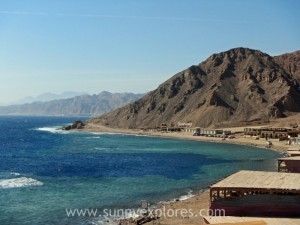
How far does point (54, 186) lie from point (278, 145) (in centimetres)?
7331

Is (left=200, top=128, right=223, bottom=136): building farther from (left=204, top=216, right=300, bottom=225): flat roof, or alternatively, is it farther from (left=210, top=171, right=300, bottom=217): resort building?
(left=204, top=216, right=300, bottom=225): flat roof

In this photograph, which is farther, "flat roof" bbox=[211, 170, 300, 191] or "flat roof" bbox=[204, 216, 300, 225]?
"flat roof" bbox=[211, 170, 300, 191]

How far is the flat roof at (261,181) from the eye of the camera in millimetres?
33219

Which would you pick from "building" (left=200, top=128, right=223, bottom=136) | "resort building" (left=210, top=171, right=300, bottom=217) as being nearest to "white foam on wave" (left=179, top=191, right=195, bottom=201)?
"resort building" (left=210, top=171, right=300, bottom=217)

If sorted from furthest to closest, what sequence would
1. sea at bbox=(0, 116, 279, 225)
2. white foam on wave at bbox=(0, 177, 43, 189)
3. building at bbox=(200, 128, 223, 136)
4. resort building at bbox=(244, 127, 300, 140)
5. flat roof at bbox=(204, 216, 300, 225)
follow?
building at bbox=(200, 128, 223, 136), resort building at bbox=(244, 127, 300, 140), white foam on wave at bbox=(0, 177, 43, 189), sea at bbox=(0, 116, 279, 225), flat roof at bbox=(204, 216, 300, 225)

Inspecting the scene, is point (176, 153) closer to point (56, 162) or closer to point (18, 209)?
point (56, 162)

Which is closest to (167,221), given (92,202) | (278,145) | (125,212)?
(125,212)

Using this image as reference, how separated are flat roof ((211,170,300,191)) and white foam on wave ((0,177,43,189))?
32605mm

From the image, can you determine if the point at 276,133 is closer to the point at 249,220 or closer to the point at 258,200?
the point at 258,200

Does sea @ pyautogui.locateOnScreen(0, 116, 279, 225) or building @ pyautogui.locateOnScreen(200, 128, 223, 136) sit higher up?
building @ pyautogui.locateOnScreen(200, 128, 223, 136)

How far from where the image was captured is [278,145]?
11669 cm

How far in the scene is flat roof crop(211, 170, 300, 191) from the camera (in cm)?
3322

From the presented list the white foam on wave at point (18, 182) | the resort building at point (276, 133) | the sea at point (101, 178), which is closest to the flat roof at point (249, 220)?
the sea at point (101, 178)

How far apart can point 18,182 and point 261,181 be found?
38.6 meters
